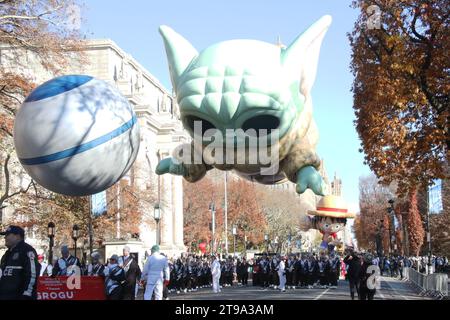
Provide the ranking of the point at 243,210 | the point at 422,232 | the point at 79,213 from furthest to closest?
the point at 243,210
the point at 422,232
the point at 79,213

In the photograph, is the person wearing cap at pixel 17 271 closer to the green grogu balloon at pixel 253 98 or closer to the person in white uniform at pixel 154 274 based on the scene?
the green grogu balloon at pixel 253 98

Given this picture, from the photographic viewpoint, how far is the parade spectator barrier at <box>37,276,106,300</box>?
13523 mm

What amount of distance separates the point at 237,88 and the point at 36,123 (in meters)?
2.09

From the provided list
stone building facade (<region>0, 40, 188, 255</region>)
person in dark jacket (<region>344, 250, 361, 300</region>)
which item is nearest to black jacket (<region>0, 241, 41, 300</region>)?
person in dark jacket (<region>344, 250, 361, 300</region>)

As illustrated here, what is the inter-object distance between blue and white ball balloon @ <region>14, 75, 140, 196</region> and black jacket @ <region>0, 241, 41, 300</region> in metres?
1.63

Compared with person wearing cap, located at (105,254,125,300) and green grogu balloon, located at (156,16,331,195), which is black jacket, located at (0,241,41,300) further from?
person wearing cap, located at (105,254,125,300)

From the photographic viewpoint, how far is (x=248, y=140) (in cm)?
703

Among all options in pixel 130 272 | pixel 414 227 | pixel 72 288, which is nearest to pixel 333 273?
pixel 130 272

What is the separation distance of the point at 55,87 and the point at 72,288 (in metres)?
7.77

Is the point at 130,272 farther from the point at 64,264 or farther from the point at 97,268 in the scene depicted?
the point at 64,264

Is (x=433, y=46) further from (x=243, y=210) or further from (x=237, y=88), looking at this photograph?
(x=243, y=210)

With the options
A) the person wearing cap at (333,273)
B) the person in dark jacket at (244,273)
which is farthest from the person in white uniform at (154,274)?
the person in dark jacket at (244,273)

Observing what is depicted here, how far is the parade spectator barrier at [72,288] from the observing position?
13.5 m

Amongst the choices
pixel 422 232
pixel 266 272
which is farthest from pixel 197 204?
pixel 266 272
